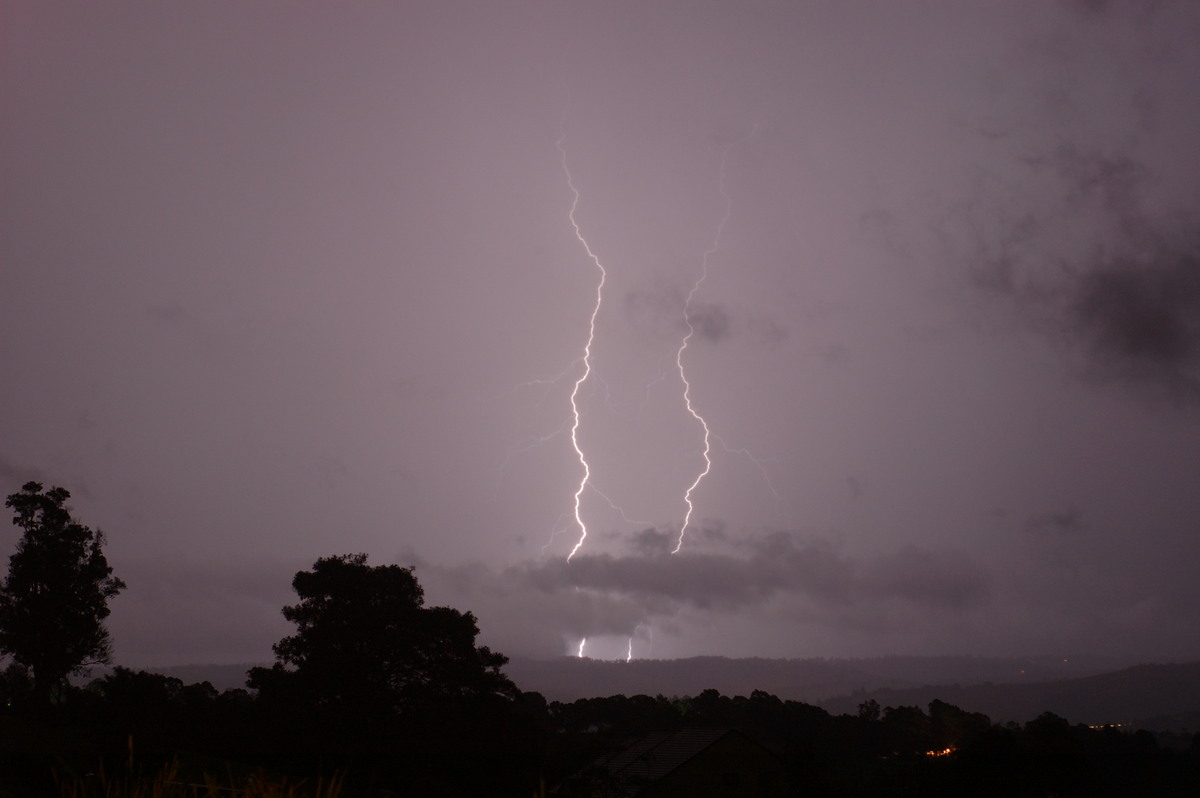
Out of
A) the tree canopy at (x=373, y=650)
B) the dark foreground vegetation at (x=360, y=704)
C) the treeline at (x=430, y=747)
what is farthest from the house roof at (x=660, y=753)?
the tree canopy at (x=373, y=650)

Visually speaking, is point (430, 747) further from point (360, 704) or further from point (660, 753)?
point (660, 753)

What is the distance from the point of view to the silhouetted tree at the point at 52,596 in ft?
86.9

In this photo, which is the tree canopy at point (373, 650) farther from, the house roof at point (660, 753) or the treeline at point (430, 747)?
the house roof at point (660, 753)

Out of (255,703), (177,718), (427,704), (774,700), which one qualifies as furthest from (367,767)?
(774,700)

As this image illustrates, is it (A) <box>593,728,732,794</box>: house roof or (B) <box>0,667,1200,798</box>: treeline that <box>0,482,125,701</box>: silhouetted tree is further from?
(A) <box>593,728,732,794</box>: house roof

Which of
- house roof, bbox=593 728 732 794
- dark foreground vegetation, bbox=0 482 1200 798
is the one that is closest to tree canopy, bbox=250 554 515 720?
dark foreground vegetation, bbox=0 482 1200 798

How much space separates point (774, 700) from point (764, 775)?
32.0 metres

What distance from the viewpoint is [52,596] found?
26859 mm

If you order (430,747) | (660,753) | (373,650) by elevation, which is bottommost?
(660,753)

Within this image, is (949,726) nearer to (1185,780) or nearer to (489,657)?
(1185,780)

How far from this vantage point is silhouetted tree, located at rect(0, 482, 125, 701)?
2648 cm

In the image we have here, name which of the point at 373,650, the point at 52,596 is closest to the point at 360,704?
the point at 373,650

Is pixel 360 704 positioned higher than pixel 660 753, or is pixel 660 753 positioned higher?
pixel 360 704

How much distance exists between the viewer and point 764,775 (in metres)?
34.4
